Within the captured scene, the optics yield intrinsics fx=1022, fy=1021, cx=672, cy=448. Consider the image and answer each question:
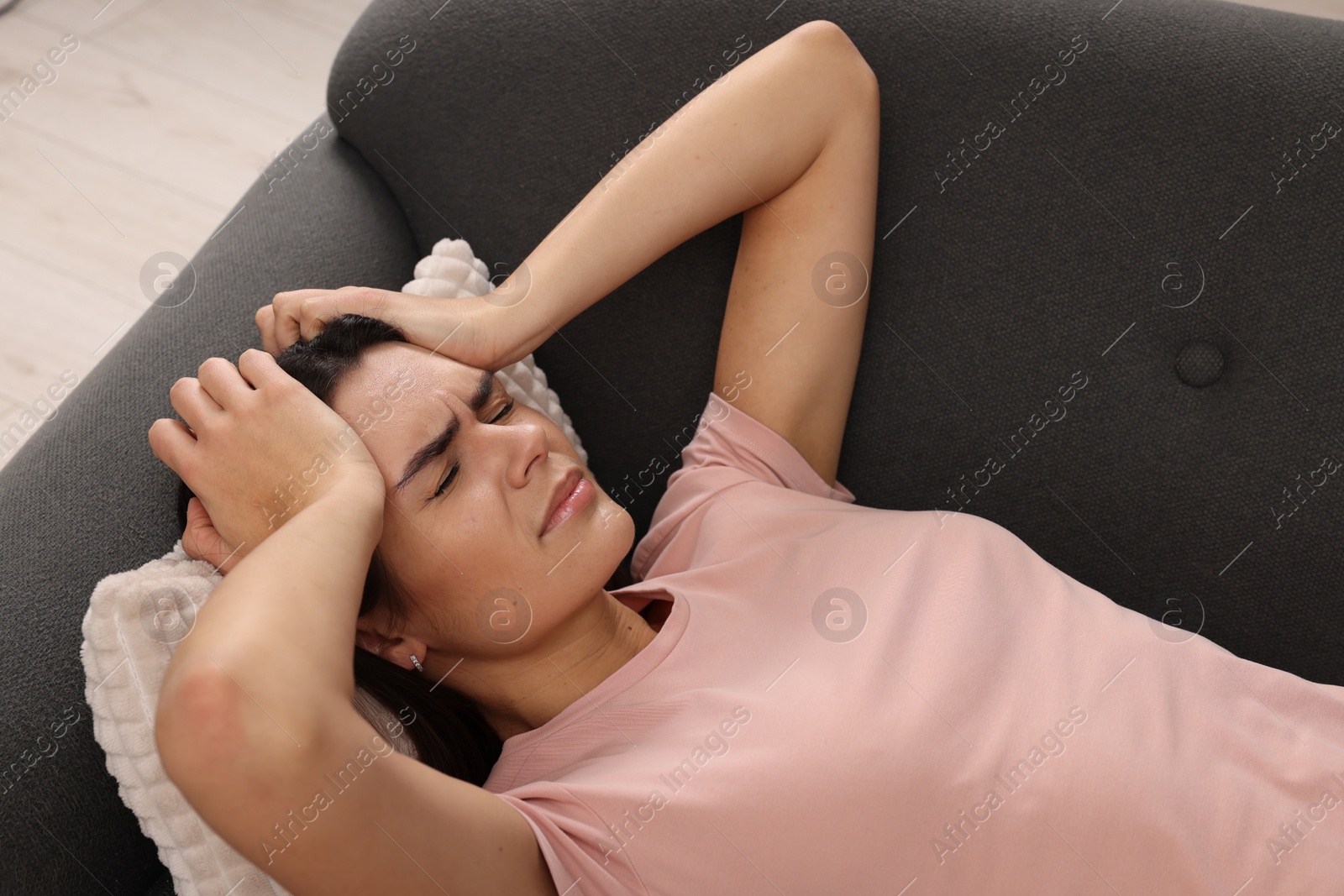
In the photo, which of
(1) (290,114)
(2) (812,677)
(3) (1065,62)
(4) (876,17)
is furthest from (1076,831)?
(1) (290,114)

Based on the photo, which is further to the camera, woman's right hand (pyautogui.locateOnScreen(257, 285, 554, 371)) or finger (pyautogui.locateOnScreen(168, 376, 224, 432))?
woman's right hand (pyautogui.locateOnScreen(257, 285, 554, 371))

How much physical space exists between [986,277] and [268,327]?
0.90 meters

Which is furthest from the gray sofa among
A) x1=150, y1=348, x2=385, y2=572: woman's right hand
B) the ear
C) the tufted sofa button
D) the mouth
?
the mouth

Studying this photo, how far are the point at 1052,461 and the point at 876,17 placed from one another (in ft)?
2.05

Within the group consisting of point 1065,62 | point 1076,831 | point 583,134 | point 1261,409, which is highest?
point 1065,62

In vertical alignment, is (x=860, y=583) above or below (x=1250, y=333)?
below

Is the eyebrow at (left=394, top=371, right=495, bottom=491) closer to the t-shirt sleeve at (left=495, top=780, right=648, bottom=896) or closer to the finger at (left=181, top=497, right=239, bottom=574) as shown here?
the finger at (left=181, top=497, right=239, bottom=574)

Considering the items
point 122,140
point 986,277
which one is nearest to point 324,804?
point 986,277

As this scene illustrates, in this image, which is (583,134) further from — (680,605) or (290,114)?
(290,114)

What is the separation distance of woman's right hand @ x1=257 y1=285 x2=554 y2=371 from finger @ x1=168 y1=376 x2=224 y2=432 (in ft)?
0.43

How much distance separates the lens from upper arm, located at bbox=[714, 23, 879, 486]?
4.24 feet

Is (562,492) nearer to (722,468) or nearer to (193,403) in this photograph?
(722,468)

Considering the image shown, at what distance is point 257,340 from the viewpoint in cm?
128

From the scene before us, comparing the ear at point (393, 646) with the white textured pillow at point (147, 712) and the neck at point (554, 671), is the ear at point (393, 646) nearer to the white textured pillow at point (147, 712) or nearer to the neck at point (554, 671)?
the neck at point (554, 671)
